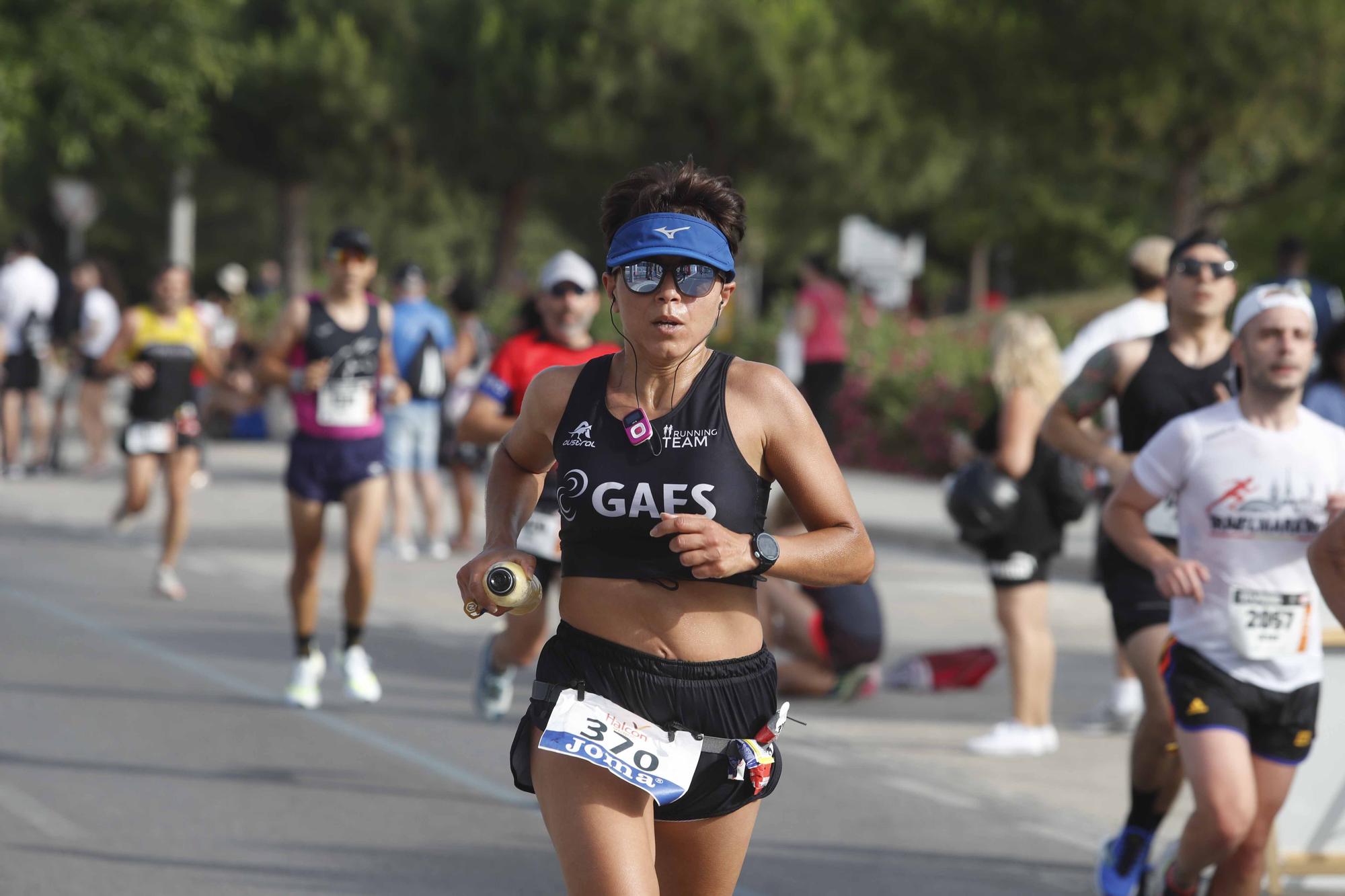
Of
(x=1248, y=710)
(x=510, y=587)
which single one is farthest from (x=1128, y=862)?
(x=510, y=587)

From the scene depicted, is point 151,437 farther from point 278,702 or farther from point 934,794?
point 934,794

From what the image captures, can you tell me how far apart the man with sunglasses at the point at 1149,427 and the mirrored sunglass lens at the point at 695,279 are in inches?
106

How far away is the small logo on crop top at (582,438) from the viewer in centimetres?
398

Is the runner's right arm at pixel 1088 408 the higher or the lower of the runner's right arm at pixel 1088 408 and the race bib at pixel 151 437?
the higher

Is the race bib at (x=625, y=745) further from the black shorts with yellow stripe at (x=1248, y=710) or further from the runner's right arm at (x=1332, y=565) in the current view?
the black shorts with yellow stripe at (x=1248, y=710)

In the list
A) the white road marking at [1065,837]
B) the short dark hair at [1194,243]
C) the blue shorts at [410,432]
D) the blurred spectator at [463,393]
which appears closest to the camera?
the short dark hair at [1194,243]

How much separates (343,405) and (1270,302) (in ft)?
15.3

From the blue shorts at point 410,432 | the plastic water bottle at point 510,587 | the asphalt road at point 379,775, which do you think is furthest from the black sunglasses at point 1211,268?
the blue shorts at point 410,432

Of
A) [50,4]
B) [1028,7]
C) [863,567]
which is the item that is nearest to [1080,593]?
[863,567]

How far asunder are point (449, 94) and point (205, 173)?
15.8 metres

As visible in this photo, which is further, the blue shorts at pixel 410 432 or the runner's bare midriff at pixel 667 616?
the blue shorts at pixel 410 432

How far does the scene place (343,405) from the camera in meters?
8.80

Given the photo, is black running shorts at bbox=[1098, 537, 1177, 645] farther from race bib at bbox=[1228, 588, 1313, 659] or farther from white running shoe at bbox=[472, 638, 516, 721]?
white running shoe at bbox=[472, 638, 516, 721]

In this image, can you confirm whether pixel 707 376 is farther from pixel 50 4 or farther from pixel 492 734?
pixel 50 4
